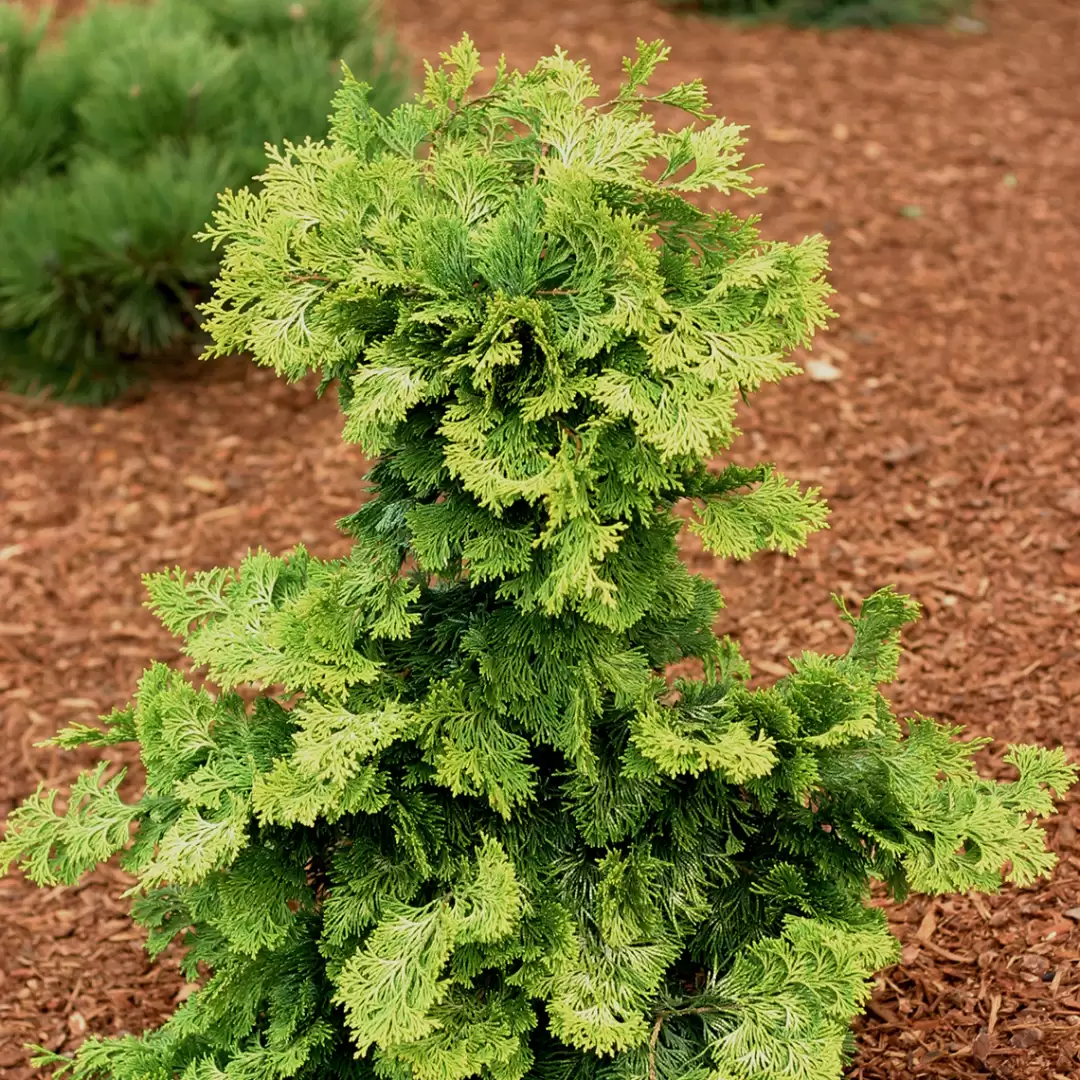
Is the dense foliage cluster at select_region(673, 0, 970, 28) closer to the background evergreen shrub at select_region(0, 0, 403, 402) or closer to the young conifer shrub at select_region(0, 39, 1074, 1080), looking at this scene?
the background evergreen shrub at select_region(0, 0, 403, 402)

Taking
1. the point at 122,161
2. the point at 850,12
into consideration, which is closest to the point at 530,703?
the point at 122,161

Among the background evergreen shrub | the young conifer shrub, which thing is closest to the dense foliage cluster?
the background evergreen shrub

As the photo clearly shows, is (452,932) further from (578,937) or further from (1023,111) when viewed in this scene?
(1023,111)

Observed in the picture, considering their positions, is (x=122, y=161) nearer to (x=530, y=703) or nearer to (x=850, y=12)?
(x=530, y=703)

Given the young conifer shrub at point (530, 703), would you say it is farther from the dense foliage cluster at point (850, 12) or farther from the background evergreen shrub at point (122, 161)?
the dense foliage cluster at point (850, 12)

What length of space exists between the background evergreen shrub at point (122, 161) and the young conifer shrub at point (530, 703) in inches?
129

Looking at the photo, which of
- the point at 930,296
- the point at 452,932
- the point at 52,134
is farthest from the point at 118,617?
the point at 930,296

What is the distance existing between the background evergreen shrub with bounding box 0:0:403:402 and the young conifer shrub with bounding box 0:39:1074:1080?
3.28 m

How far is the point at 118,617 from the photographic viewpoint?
5188 mm

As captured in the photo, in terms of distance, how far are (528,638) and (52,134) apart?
15.7ft

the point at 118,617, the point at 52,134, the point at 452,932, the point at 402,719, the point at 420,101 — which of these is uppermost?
the point at 420,101

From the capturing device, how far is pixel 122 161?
6113mm

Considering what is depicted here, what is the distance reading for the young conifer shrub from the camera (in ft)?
8.21

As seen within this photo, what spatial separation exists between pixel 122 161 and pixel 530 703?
4.36 m
